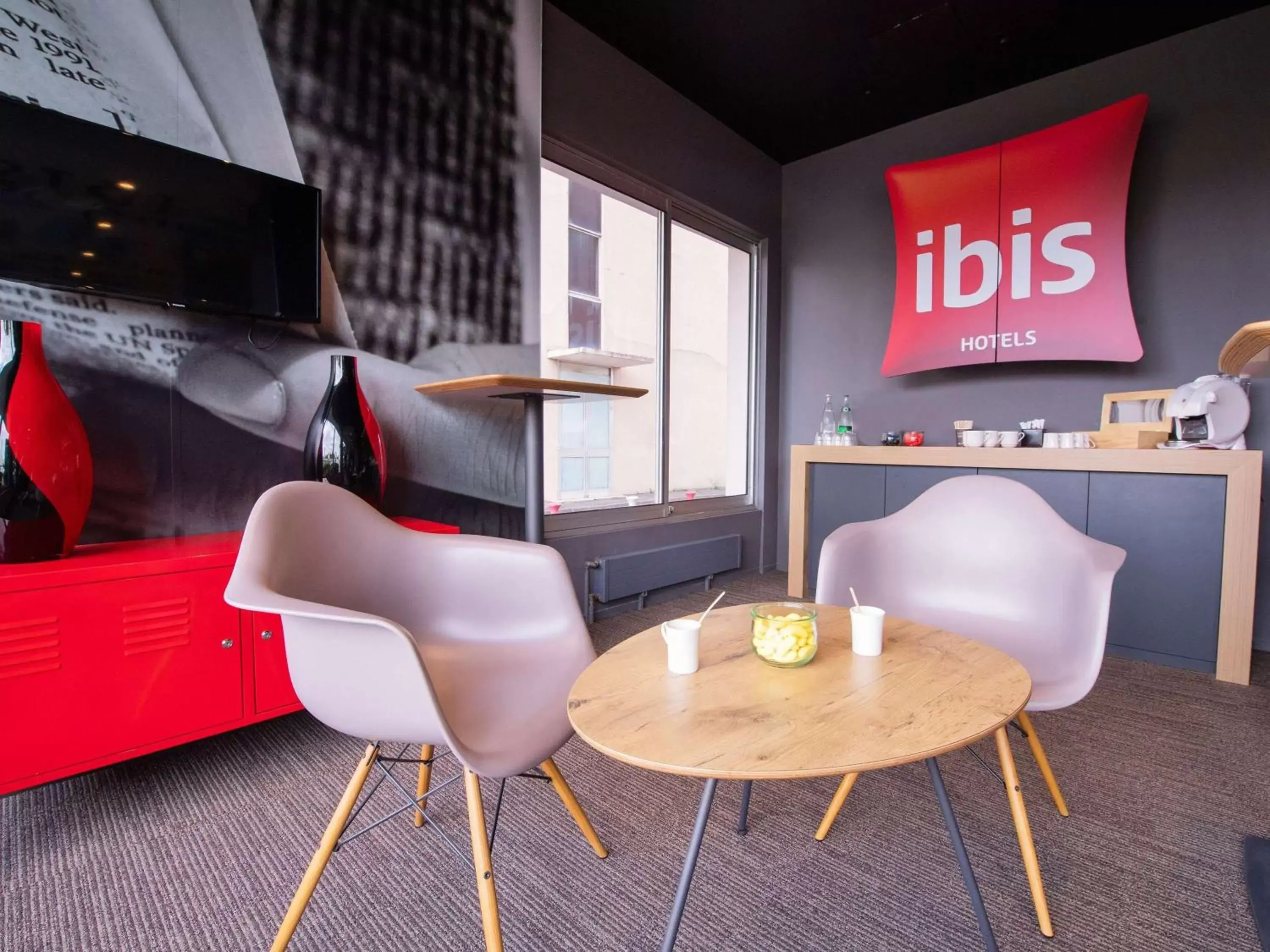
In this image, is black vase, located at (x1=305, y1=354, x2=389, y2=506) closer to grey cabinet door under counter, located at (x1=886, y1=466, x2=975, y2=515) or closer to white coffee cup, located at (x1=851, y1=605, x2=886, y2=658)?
white coffee cup, located at (x1=851, y1=605, x2=886, y2=658)

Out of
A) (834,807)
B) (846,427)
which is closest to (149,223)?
(834,807)

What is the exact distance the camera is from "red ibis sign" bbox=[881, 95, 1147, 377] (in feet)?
10.4


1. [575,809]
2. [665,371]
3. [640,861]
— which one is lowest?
[640,861]

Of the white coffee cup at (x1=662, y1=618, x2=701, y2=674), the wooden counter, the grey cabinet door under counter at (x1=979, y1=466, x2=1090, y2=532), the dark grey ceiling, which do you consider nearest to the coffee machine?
the wooden counter

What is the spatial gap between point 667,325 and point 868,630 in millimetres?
2964

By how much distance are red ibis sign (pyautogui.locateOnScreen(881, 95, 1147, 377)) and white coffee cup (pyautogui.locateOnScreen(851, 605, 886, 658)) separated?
9.43 feet

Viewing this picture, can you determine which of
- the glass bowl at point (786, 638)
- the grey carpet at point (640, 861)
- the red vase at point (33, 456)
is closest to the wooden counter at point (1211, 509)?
the grey carpet at point (640, 861)

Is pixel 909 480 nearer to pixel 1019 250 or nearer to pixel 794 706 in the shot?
A: pixel 1019 250

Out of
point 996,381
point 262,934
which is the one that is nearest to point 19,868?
point 262,934

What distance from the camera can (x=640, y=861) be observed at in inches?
58.1

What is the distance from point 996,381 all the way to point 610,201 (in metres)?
2.53

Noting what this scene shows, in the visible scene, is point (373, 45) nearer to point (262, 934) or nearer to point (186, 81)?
point (186, 81)

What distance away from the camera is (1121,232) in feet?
10.4

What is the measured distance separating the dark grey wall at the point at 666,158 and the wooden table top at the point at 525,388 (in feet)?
3.60
